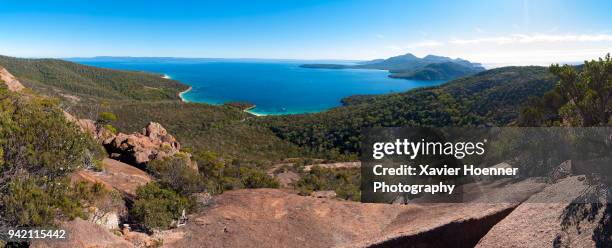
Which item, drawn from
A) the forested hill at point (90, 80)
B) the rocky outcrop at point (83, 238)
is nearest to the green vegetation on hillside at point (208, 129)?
the rocky outcrop at point (83, 238)

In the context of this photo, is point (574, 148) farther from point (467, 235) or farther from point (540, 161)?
point (467, 235)

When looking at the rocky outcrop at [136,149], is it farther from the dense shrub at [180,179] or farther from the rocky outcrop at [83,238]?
the rocky outcrop at [83,238]

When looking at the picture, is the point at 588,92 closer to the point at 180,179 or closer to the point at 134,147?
the point at 180,179

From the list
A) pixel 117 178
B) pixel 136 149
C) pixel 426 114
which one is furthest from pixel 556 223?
pixel 426 114

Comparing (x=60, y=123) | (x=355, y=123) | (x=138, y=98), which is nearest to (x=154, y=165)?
(x=60, y=123)

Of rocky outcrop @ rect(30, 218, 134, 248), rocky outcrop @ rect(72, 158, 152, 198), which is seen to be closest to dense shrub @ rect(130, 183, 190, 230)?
rocky outcrop @ rect(72, 158, 152, 198)
